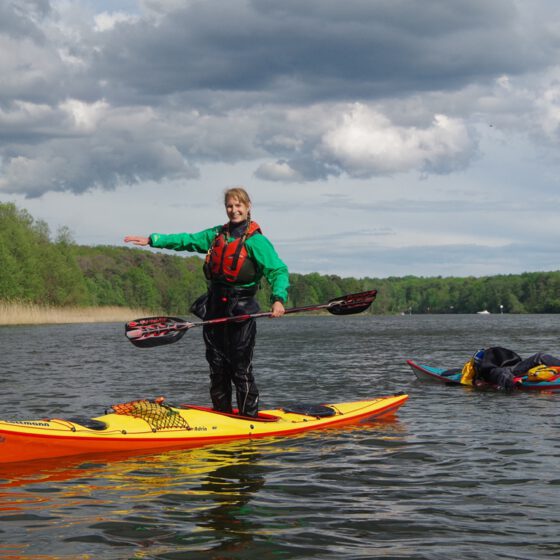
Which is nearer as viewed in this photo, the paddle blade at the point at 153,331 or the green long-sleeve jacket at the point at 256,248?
the green long-sleeve jacket at the point at 256,248

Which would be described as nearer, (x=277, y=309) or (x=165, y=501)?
(x=165, y=501)

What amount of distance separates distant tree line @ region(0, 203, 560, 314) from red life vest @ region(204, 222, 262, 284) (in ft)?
A: 178

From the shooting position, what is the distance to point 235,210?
7172 millimetres

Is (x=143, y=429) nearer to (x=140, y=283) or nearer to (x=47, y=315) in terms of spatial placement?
(x=47, y=315)

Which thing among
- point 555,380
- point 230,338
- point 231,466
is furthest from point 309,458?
point 555,380

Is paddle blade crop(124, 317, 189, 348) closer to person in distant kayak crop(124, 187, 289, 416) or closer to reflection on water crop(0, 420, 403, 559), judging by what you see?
person in distant kayak crop(124, 187, 289, 416)

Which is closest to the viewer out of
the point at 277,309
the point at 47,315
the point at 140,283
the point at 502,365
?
the point at 277,309

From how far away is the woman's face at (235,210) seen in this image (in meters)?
7.18

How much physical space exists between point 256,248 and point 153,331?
59.5 inches

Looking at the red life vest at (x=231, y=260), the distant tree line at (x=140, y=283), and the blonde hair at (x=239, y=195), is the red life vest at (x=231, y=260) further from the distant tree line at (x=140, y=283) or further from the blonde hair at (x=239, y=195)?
the distant tree line at (x=140, y=283)

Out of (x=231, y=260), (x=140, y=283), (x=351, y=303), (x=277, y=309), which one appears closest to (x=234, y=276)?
(x=231, y=260)

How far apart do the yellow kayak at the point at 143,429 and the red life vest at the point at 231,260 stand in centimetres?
135

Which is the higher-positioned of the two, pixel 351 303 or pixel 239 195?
pixel 239 195

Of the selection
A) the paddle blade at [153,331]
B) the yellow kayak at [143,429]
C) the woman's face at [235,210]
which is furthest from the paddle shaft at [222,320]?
the woman's face at [235,210]
